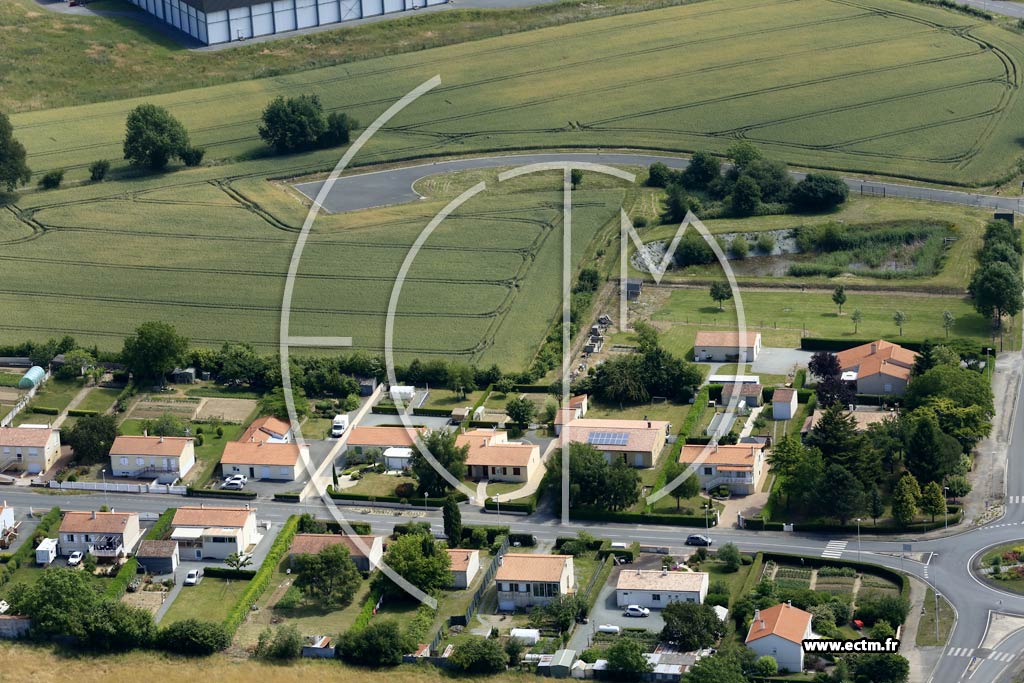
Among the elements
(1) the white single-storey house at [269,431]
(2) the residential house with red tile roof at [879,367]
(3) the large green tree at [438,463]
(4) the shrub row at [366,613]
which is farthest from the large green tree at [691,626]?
(1) the white single-storey house at [269,431]

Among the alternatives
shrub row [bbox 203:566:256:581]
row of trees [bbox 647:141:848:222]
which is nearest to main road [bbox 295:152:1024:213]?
row of trees [bbox 647:141:848:222]

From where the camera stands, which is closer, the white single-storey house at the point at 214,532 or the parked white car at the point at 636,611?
the parked white car at the point at 636,611

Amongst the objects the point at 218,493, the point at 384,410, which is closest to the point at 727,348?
the point at 384,410

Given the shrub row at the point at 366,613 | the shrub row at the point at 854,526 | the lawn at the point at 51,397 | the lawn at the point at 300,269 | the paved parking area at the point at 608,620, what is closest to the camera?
the paved parking area at the point at 608,620

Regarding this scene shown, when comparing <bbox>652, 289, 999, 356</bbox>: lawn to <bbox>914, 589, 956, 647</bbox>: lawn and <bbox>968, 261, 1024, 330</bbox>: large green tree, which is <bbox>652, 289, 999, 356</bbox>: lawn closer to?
<bbox>968, 261, 1024, 330</bbox>: large green tree

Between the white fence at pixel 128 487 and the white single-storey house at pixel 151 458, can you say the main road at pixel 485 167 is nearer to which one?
the white single-storey house at pixel 151 458

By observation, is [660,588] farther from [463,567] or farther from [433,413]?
[433,413]

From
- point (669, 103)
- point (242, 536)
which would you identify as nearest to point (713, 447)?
point (242, 536)

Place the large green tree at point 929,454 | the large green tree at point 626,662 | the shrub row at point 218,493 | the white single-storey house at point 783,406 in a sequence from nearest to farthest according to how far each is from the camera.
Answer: the large green tree at point 626,662 < the large green tree at point 929,454 < the shrub row at point 218,493 < the white single-storey house at point 783,406
